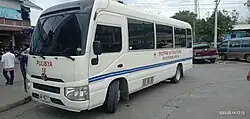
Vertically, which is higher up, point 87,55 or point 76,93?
point 87,55

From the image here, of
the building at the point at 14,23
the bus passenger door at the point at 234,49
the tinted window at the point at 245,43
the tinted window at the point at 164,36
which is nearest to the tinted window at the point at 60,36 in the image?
the tinted window at the point at 164,36

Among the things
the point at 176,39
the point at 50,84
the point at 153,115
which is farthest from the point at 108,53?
the point at 176,39

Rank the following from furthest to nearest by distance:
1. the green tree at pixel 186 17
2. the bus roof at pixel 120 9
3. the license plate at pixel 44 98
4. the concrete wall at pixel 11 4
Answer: the green tree at pixel 186 17
the concrete wall at pixel 11 4
the bus roof at pixel 120 9
the license plate at pixel 44 98

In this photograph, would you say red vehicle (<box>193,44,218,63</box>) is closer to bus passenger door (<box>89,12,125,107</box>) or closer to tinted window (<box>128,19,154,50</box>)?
tinted window (<box>128,19,154,50</box>)

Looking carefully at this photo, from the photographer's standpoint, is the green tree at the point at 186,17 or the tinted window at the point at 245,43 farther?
the green tree at the point at 186,17

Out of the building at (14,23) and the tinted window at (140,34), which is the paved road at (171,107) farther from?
the building at (14,23)

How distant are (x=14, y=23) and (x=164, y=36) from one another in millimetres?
18832

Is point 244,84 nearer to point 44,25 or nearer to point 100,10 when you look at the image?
point 100,10

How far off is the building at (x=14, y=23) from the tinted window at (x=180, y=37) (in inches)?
594

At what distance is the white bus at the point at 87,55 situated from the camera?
478 centimetres

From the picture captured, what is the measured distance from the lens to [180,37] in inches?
401

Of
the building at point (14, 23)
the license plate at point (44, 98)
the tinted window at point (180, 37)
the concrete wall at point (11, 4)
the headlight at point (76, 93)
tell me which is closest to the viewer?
the headlight at point (76, 93)
